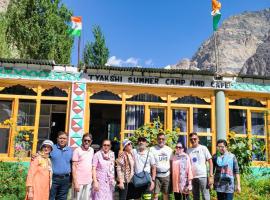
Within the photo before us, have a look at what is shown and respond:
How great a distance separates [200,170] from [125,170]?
4.83 feet

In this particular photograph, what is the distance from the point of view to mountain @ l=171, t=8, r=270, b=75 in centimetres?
9175

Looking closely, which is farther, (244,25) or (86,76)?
(244,25)

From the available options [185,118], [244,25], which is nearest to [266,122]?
[185,118]

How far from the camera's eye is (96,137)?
14180mm

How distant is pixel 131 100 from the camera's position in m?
10.6

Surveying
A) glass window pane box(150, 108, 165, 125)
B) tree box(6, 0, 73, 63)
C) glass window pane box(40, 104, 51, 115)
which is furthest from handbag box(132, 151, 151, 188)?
tree box(6, 0, 73, 63)

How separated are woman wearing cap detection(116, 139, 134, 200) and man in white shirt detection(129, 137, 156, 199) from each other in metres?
0.13

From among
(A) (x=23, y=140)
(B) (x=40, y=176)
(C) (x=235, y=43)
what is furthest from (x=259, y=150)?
(C) (x=235, y=43)

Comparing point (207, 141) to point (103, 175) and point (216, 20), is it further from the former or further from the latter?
point (103, 175)

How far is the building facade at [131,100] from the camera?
10023mm

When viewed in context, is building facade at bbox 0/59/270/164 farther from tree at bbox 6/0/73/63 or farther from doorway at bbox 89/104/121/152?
tree at bbox 6/0/73/63

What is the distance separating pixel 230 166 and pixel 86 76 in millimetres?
5969

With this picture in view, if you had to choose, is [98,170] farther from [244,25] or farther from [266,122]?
[244,25]

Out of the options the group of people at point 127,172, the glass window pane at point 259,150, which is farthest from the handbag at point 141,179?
the glass window pane at point 259,150
